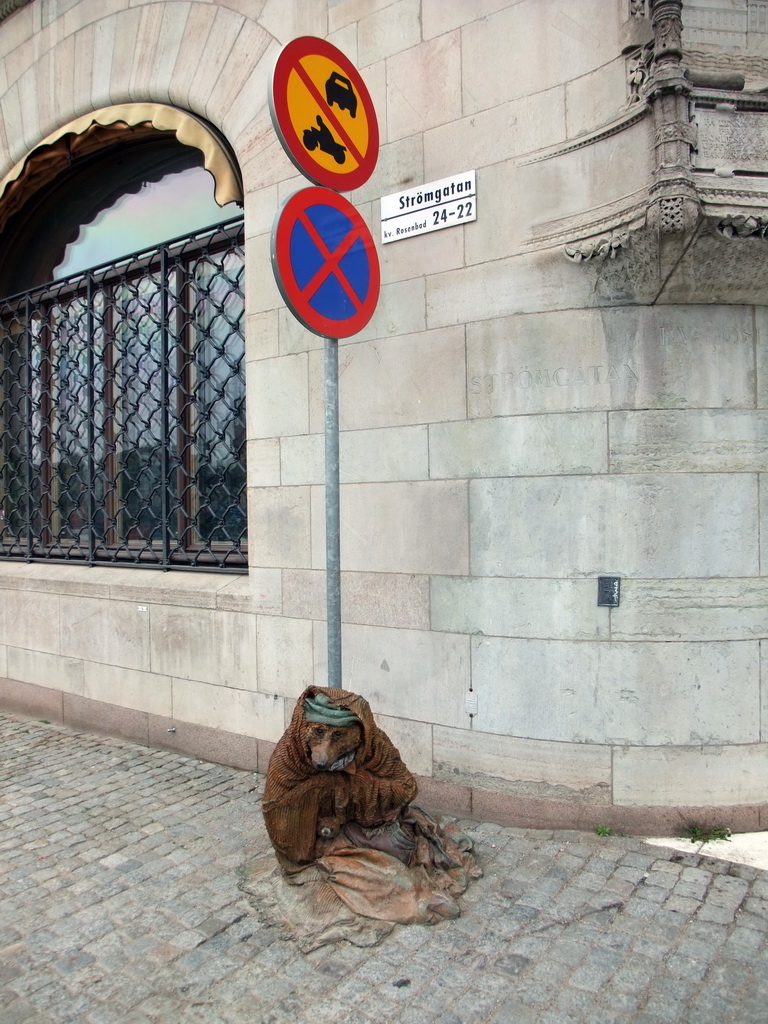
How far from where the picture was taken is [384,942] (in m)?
3.09

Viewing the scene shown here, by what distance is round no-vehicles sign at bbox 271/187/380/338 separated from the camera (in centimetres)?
312

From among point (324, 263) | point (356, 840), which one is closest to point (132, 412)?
point (324, 263)

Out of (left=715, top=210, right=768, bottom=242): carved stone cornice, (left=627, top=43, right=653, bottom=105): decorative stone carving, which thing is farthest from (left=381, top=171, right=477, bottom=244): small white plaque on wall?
(left=715, top=210, right=768, bottom=242): carved stone cornice

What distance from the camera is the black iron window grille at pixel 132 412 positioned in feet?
19.1

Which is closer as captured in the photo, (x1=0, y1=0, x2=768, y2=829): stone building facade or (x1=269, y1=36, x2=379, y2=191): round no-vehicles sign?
(x1=269, y1=36, x2=379, y2=191): round no-vehicles sign

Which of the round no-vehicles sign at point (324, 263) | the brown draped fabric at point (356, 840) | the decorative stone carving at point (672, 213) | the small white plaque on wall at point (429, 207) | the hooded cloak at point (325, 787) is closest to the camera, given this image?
the round no-vehicles sign at point (324, 263)

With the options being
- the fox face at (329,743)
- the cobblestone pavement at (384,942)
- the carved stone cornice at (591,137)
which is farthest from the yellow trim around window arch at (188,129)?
the cobblestone pavement at (384,942)

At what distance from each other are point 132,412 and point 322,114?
3.92 meters

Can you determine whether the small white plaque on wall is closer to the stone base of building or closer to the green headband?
the green headband

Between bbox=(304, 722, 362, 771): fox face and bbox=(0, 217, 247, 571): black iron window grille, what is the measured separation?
8.12ft

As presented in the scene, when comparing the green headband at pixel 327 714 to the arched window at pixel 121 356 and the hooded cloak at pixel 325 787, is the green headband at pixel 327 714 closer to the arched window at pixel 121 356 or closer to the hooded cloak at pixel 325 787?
the hooded cloak at pixel 325 787

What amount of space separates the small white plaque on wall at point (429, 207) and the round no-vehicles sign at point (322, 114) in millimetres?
820

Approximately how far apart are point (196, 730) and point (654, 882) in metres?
3.43

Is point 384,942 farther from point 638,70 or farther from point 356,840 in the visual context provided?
point 638,70
